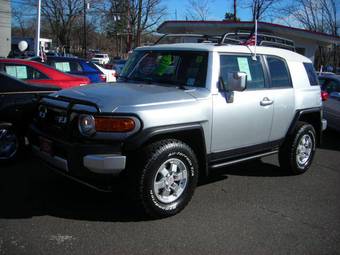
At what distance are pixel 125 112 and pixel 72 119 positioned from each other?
58 cm

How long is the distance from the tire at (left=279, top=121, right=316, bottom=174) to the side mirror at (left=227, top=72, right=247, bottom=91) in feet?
5.64

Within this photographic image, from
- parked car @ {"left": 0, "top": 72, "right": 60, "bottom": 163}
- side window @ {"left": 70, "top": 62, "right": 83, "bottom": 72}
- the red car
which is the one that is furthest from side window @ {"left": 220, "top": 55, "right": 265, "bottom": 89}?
side window @ {"left": 70, "top": 62, "right": 83, "bottom": 72}

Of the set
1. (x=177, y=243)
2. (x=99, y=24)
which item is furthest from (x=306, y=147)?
(x=99, y=24)

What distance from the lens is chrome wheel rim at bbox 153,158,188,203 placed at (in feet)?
14.3

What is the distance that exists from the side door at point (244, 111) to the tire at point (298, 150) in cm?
66

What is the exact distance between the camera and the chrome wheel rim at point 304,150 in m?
6.22

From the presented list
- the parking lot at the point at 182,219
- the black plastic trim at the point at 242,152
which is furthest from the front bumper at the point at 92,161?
the black plastic trim at the point at 242,152

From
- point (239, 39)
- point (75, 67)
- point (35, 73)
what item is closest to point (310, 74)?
point (239, 39)

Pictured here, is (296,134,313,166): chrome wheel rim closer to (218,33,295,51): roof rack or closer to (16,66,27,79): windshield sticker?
(218,33,295,51): roof rack

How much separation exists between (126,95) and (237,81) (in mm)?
1252

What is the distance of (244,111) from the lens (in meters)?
5.11

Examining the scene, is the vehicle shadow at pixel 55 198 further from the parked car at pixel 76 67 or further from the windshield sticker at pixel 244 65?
the parked car at pixel 76 67

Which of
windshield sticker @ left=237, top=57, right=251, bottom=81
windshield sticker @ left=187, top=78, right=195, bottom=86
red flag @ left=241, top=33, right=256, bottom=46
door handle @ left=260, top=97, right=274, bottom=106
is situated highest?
red flag @ left=241, top=33, right=256, bottom=46

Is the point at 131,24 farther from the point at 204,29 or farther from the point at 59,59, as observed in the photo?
the point at 59,59
